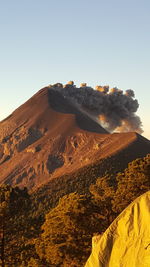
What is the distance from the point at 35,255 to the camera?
38969 millimetres

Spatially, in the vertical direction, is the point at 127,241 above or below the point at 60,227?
above

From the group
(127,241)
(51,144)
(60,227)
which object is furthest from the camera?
(51,144)

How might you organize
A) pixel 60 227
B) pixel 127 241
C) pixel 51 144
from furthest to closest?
pixel 51 144 → pixel 60 227 → pixel 127 241

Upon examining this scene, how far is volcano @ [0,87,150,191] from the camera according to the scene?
130 m

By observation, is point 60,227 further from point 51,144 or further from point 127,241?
point 51,144

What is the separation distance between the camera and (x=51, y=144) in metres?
152

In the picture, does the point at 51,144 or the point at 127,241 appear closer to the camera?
the point at 127,241

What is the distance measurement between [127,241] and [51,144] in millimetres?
139111

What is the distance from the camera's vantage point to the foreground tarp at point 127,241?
12.8 meters

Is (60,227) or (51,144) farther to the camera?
(51,144)

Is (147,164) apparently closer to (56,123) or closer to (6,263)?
(6,263)

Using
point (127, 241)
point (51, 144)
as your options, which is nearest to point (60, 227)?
point (127, 241)

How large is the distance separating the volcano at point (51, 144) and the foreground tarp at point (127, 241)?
103913 millimetres

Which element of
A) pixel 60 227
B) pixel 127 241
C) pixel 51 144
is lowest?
pixel 60 227
